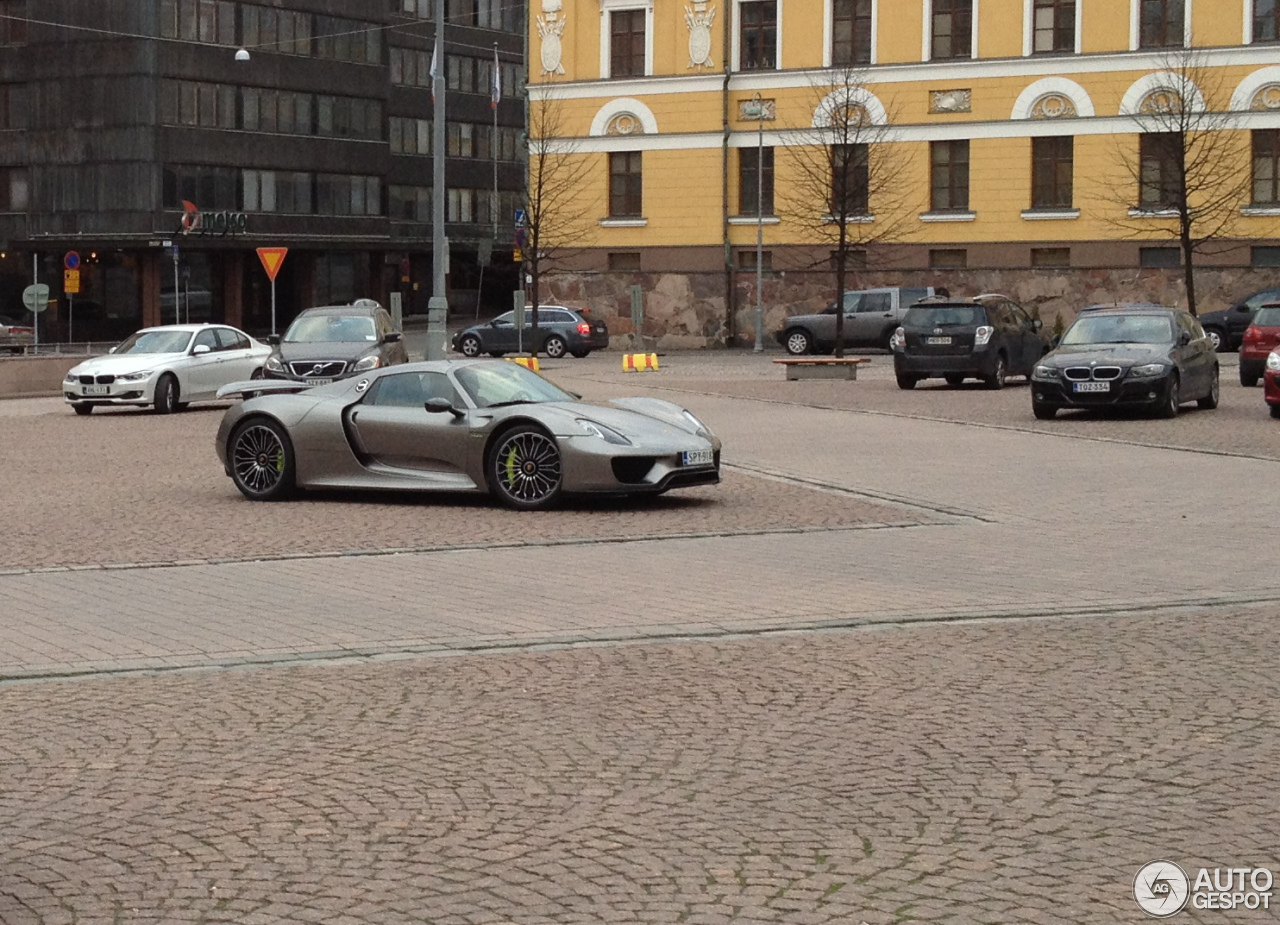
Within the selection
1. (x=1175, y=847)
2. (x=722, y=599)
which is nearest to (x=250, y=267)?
(x=722, y=599)

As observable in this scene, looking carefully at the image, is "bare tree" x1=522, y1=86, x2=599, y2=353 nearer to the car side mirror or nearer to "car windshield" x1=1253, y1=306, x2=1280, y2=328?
"car windshield" x1=1253, y1=306, x2=1280, y2=328

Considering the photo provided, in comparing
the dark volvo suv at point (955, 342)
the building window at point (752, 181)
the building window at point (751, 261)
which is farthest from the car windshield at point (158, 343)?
the building window at point (752, 181)

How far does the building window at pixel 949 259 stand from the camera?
203ft

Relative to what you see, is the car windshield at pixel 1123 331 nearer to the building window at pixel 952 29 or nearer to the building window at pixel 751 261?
the building window at pixel 952 29

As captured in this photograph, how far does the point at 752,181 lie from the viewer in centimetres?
6506

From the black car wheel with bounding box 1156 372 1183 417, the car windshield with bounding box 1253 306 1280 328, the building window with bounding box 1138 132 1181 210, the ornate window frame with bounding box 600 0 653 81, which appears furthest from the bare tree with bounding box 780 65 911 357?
the black car wheel with bounding box 1156 372 1183 417

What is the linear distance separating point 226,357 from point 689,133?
112 feet

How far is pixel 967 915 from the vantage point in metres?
5.16

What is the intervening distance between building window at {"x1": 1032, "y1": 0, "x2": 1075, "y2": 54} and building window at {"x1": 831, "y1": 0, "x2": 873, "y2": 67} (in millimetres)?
5173

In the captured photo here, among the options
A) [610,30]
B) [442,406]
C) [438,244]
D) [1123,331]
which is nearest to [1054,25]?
[610,30]

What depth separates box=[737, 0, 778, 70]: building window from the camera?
64.6m

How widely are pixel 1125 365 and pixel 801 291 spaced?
123 feet

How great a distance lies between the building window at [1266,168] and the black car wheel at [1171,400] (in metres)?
32.7

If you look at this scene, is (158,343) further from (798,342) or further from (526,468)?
(798,342)
